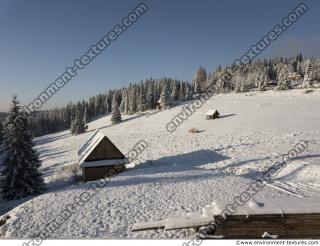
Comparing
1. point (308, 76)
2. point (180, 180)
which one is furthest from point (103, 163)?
point (308, 76)

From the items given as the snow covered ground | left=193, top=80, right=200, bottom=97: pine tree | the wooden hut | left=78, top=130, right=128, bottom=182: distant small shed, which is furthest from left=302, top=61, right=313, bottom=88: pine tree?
the wooden hut

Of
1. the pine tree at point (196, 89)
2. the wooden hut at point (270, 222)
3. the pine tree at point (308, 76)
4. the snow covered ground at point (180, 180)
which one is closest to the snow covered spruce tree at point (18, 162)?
the snow covered ground at point (180, 180)

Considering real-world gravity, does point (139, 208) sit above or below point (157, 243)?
below

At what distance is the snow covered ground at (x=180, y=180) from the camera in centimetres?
1373

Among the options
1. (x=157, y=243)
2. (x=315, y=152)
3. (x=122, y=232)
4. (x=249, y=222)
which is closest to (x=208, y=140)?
(x=315, y=152)

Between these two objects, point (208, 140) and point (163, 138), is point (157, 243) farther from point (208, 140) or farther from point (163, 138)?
point (163, 138)

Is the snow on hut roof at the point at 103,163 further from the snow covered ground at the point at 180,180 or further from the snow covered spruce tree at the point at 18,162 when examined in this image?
the snow covered spruce tree at the point at 18,162

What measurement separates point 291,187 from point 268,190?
218 cm

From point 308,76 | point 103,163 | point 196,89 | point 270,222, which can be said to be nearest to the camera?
point 270,222

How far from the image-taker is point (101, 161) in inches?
1064

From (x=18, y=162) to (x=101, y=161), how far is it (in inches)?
278

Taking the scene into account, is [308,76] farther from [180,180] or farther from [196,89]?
[180,180]

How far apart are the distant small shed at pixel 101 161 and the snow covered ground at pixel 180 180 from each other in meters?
1.83

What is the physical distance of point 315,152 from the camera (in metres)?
27.9
